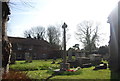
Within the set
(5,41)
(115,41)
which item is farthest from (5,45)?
(115,41)

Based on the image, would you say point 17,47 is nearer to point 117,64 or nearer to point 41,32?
point 41,32

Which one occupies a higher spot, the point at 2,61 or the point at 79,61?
the point at 2,61

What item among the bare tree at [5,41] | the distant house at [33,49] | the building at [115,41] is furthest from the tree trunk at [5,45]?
the distant house at [33,49]

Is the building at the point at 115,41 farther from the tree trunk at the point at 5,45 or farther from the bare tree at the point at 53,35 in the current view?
the bare tree at the point at 53,35

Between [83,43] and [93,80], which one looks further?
[83,43]

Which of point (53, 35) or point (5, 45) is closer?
point (5, 45)

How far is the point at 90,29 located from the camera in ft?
161

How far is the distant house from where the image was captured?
163 ft

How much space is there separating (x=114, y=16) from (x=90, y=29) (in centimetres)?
3414

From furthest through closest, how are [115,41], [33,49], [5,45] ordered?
[33,49] < [115,41] < [5,45]

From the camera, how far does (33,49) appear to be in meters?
52.4

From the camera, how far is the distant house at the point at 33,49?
49562 millimetres

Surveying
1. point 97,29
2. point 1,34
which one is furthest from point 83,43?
point 1,34

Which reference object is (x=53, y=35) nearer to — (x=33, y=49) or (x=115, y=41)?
(x=33, y=49)
